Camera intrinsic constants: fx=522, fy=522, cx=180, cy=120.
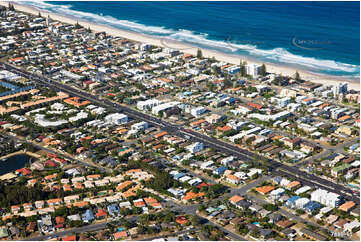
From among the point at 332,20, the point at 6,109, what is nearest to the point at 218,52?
the point at 332,20

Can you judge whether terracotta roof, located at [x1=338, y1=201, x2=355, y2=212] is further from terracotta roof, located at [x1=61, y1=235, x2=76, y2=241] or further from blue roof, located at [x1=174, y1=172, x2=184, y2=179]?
terracotta roof, located at [x1=61, y1=235, x2=76, y2=241]

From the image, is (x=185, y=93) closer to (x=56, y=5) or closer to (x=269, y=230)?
(x=269, y=230)

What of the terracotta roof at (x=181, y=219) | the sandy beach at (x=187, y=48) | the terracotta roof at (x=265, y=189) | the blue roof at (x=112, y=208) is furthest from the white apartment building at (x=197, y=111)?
the terracotta roof at (x=181, y=219)

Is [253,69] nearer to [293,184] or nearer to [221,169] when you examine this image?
[221,169]

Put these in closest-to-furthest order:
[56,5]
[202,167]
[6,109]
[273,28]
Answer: [202,167], [6,109], [273,28], [56,5]

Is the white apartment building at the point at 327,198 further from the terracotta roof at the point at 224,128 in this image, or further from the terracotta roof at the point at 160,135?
the terracotta roof at the point at 160,135

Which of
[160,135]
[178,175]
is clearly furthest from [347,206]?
[160,135]
